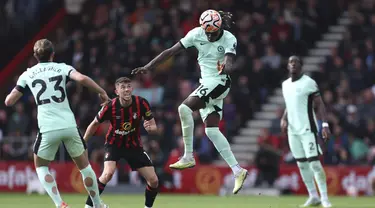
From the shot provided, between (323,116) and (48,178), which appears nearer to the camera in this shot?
(48,178)

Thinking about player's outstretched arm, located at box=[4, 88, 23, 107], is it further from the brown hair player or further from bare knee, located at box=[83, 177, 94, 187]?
the brown hair player

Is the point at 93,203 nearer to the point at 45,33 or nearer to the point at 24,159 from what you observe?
the point at 24,159

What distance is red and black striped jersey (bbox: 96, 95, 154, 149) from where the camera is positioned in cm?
1525

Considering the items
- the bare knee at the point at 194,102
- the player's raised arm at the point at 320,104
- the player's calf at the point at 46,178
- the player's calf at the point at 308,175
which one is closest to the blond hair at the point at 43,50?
the player's calf at the point at 46,178

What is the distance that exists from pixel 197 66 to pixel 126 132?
41.0 feet

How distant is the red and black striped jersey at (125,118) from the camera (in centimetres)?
1525

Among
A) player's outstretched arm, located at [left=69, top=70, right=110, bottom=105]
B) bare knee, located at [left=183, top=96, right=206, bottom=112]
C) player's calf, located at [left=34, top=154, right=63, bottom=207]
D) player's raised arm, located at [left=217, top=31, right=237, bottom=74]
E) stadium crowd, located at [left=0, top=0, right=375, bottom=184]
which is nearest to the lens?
player's outstretched arm, located at [left=69, top=70, right=110, bottom=105]

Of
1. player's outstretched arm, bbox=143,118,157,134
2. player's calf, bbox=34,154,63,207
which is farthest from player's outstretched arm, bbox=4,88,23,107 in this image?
player's outstretched arm, bbox=143,118,157,134

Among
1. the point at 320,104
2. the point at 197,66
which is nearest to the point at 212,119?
the point at 320,104

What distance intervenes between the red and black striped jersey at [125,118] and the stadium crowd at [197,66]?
9994mm

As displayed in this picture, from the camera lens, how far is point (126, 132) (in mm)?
15328

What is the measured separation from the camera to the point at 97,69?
28156 mm

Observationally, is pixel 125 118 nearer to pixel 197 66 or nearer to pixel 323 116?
pixel 323 116

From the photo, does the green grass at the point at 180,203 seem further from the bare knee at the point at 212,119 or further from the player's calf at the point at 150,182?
the bare knee at the point at 212,119
